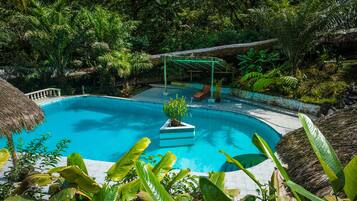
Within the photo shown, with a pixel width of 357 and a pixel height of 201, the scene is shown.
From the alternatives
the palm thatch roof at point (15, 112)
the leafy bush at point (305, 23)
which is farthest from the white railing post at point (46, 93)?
the leafy bush at point (305, 23)

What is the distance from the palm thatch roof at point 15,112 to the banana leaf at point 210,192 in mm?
6122

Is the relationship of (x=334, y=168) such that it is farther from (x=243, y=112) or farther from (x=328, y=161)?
(x=243, y=112)

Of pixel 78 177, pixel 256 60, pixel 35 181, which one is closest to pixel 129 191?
pixel 78 177

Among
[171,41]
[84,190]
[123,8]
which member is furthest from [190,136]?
[123,8]

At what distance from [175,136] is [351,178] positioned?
987cm

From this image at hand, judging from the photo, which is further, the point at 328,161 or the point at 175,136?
the point at 175,136

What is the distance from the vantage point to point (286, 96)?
14336 millimetres

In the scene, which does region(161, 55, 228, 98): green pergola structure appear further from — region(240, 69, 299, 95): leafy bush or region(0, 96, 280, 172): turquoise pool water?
region(0, 96, 280, 172): turquoise pool water

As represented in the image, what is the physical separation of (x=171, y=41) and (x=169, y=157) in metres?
16.0

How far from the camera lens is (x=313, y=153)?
3.77 metres

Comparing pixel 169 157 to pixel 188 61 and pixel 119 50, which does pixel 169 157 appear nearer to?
pixel 188 61

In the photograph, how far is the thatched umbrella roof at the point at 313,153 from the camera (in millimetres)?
3229

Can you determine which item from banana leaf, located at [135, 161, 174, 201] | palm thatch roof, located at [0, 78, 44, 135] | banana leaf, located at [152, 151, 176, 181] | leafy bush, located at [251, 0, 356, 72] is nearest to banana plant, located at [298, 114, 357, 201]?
banana leaf, located at [135, 161, 174, 201]

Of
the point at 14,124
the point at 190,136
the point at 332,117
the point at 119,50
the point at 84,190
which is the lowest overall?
the point at 190,136
